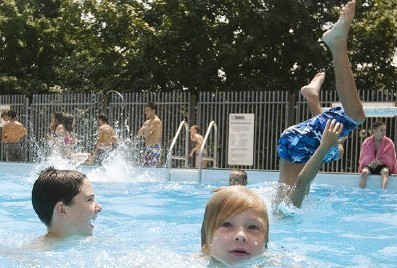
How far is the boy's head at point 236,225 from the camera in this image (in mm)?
3182

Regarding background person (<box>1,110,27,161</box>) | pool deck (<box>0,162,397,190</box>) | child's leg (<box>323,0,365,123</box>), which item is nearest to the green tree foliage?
background person (<box>1,110,27,161</box>)

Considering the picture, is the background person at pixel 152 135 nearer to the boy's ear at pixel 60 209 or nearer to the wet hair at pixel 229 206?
the boy's ear at pixel 60 209

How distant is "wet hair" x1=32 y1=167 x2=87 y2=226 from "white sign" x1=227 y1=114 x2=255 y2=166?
11.9 metres

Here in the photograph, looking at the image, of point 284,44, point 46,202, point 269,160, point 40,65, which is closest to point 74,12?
point 40,65

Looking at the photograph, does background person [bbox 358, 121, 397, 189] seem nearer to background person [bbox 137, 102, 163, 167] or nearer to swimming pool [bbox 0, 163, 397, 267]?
swimming pool [bbox 0, 163, 397, 267]

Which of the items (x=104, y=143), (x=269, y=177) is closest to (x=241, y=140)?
(x=104, y=143)

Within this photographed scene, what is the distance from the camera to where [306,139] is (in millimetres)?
6734

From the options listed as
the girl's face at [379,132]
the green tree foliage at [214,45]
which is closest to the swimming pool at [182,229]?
the girl's face at [379,132]

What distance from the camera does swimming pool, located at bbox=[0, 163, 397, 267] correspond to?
424 centimetres

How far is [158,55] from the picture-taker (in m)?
24.0

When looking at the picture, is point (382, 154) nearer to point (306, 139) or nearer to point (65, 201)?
point (306, 139)

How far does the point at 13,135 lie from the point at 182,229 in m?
12.2

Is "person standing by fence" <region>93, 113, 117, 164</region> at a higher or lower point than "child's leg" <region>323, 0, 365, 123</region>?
lower

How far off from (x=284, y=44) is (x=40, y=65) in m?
11.4
